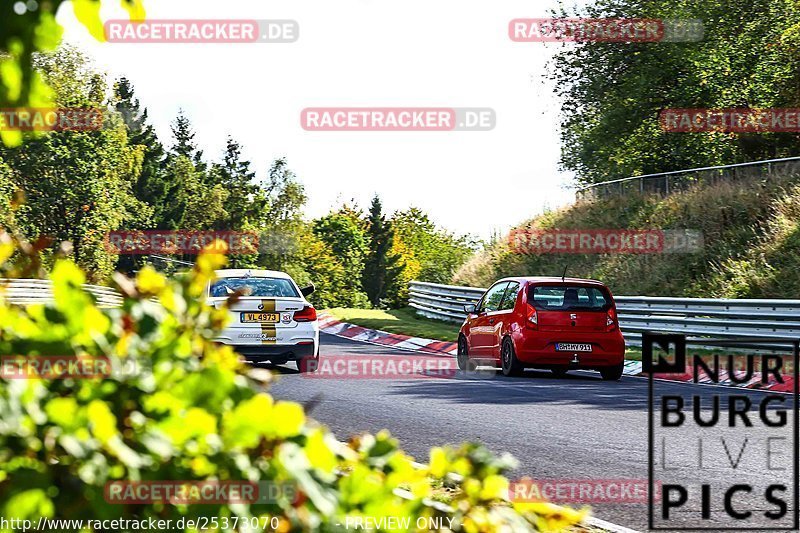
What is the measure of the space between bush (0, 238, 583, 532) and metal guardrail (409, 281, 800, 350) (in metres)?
16.7

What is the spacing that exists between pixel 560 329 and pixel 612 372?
114cm

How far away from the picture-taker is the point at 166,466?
2270mm

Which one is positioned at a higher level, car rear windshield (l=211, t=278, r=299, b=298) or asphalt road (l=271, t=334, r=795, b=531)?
car rear windshield (l=211, t=278, r=299, b=298)

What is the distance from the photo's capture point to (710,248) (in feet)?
98.6

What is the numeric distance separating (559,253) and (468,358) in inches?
717

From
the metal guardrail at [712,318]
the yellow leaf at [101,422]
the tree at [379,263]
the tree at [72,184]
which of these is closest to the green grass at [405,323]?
the metal guardrail at [712,318]

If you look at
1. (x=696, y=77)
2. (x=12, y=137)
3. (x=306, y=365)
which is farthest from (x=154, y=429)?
(x=696, y=77)

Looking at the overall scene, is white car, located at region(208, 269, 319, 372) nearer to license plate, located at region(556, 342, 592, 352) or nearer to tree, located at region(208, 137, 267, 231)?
license plate, located at region(556, 342, 592, 352)

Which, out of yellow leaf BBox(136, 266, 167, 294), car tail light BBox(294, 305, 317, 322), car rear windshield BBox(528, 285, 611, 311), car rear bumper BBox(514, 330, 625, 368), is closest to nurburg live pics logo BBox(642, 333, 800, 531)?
car rear bumper BBox(514, 330, 625, 368)

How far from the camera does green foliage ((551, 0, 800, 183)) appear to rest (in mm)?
36875

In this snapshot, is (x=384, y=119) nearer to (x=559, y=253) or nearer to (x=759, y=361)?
(x=759, y=361)

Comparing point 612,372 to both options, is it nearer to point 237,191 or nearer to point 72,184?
point 72,184

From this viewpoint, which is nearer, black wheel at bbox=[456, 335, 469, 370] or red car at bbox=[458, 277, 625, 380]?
red car at bbox=[458, 277, 625, 380]

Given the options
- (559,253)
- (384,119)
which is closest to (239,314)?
(384,119)
